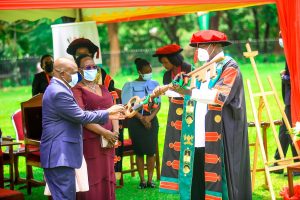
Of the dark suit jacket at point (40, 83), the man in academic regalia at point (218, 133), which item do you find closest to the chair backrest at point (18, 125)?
the dark suit jacket at point (40, 83)

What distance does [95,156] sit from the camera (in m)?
7.56

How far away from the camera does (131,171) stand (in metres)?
10.6

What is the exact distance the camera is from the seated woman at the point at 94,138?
7.49 metres

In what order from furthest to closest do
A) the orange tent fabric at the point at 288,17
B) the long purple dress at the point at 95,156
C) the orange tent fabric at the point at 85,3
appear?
the long purple dress at the point at 95,156 → the orange tent fabric at the point at 288,17 → the orange tent fabric at the point at 85,3

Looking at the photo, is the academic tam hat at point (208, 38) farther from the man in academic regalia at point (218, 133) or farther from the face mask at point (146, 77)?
the face mask at point (146, 77)

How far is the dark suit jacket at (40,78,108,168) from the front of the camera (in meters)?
6.70

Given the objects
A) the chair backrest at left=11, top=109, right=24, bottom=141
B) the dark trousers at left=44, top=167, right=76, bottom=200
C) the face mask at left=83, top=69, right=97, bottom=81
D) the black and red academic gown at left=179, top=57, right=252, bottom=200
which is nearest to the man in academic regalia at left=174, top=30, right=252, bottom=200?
the black and red academic gown at left=179, top=57, right=252, bottom=200

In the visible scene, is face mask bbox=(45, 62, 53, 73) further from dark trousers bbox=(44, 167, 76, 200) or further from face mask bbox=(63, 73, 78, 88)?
dark trousers bbox=(44, 167, 76, 200)

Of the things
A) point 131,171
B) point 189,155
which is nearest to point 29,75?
point 131,171

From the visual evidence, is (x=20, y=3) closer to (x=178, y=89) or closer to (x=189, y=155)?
(x=178, y=89)

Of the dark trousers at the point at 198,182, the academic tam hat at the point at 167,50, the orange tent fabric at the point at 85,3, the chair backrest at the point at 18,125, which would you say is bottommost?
the dark trousers at the point at 198,182

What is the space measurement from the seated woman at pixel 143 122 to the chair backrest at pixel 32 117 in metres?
1.23

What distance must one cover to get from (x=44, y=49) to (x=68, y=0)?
35.5m

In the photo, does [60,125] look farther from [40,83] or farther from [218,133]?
[40,83]
